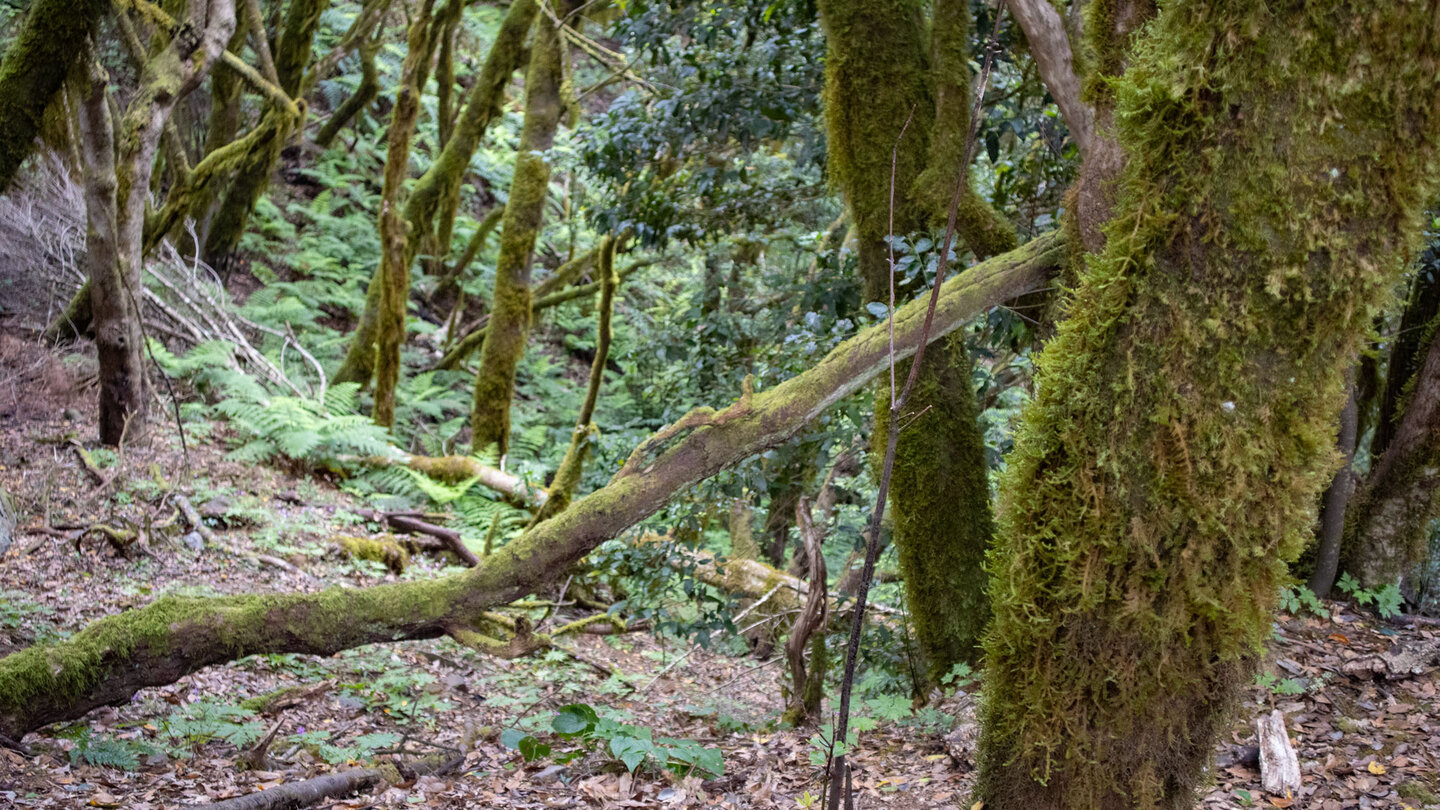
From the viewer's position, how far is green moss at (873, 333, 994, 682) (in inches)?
173

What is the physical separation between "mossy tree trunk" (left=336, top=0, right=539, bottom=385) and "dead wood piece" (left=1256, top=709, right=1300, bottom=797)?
33.0ft

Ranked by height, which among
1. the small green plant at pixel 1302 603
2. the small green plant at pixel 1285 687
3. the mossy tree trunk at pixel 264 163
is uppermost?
the mossy tree trunk at pixel 264 163

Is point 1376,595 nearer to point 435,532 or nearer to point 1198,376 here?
point 1198,376

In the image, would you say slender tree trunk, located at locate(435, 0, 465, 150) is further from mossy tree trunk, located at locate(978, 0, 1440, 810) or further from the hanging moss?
mossy tree trunk, located at locate(978, 0, 1440, 810)

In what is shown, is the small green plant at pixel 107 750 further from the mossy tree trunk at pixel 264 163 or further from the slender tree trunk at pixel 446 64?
the mossy tree trunk at pixel 264 163

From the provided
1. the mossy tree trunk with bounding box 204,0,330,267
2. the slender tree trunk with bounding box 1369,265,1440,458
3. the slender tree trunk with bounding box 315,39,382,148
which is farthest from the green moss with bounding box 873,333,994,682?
the slender tree trunk with bounding box 315,39,382,148

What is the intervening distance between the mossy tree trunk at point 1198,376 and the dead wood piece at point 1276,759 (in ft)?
4.53

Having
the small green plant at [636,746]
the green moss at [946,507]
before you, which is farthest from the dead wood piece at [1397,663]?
the small green plant at [636,746]

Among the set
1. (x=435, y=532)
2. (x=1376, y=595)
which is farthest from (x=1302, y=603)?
(x=435, y=532)

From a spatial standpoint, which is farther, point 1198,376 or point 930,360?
point 930,360

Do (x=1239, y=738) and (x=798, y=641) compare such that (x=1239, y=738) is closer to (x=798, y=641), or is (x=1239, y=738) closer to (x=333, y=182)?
(x=798, y=641)

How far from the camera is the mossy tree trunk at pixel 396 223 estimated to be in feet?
32.0

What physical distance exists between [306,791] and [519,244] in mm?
7556

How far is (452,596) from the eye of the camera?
343 cm
